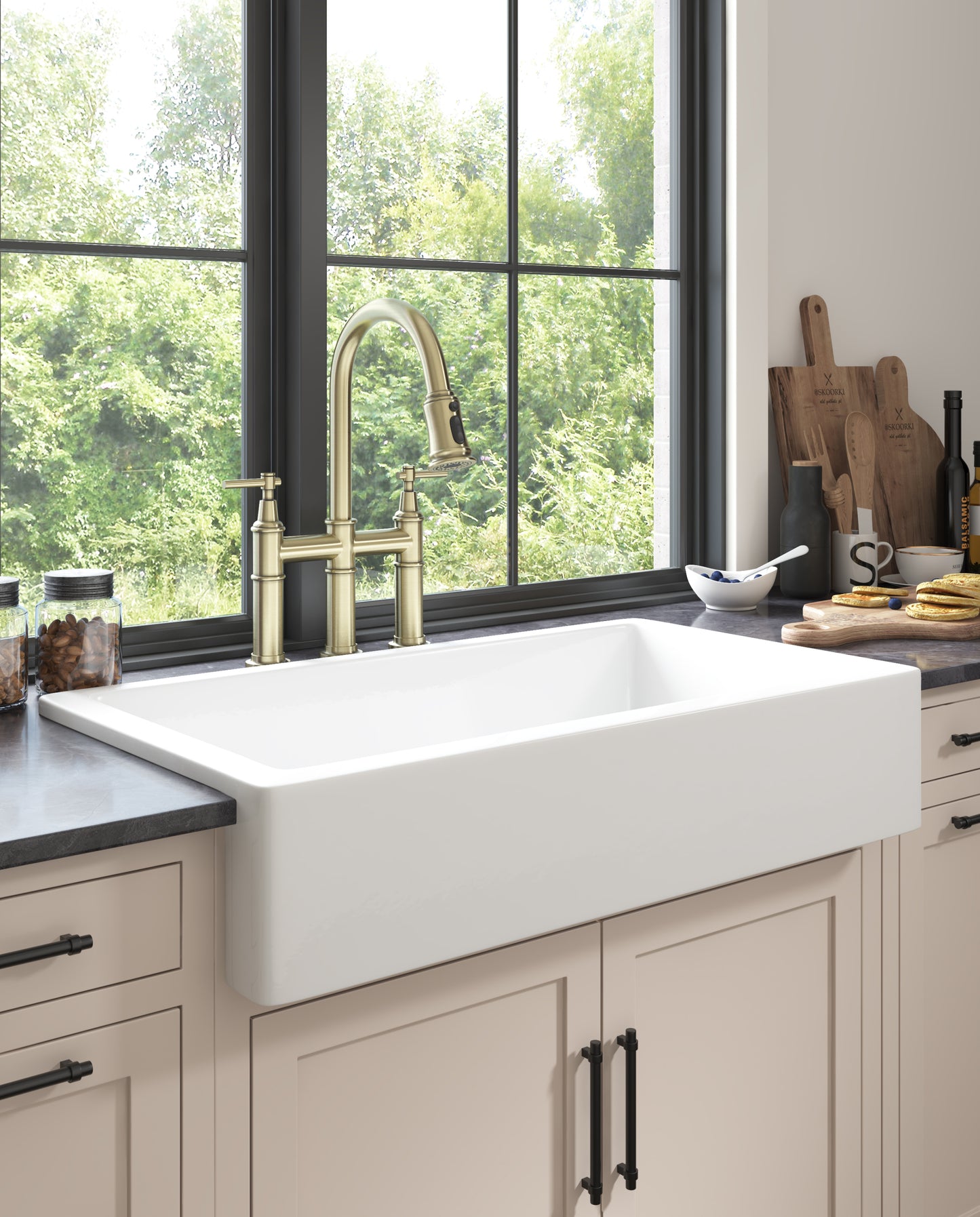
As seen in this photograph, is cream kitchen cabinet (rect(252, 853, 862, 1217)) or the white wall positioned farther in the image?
the white wall

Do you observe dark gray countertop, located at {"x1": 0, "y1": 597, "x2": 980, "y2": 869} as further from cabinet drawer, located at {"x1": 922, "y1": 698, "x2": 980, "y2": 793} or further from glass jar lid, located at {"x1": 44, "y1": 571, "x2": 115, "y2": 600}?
cabinet drawer, located at {"x1": 922, "y1": 698, "x2": 980, "y2": 793}

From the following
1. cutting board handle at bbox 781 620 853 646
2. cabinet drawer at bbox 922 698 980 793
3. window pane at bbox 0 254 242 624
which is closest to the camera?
cabinet drawer at bbox 922 698 980 793

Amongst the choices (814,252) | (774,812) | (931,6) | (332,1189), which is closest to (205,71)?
(814,252)

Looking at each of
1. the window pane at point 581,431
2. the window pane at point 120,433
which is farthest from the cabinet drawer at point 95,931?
the window pane at point 581,431

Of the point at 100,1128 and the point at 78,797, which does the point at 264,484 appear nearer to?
the point at 78,797

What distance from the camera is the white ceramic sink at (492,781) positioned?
43.2 inches

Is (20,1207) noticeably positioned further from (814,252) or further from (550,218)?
(550,218)

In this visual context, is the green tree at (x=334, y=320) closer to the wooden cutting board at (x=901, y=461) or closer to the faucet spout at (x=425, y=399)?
the faucet spout at (x=425, y=399)

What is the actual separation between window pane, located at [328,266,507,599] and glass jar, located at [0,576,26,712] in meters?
2.91

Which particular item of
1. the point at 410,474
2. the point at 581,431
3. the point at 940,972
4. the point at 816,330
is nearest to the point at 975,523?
the point at 816,330

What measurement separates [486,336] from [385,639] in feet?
9.80

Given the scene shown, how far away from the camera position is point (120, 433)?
11.7ft

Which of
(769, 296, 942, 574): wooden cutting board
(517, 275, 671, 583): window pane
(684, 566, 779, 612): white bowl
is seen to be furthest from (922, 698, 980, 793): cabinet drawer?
(517, 275, 671, 583): window pane

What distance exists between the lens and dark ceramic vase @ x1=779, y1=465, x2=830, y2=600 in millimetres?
2316
